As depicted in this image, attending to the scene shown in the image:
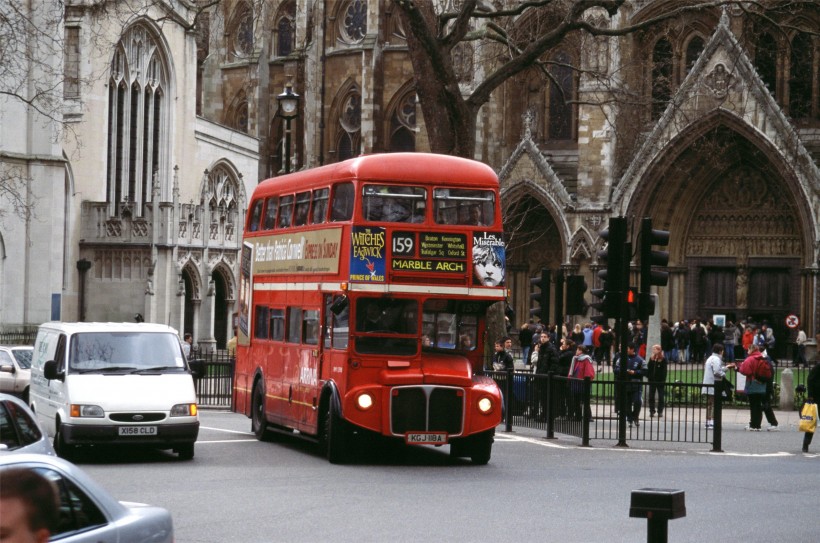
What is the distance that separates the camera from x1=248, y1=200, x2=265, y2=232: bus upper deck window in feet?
72.4

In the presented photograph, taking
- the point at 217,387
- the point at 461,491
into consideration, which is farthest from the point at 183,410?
the point at 217,387

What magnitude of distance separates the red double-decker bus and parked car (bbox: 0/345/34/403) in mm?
9896

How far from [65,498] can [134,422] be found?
1130 centimetres

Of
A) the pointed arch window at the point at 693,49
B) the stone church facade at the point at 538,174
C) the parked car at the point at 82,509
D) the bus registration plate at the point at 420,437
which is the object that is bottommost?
the bus registration plate at the point at 420,437

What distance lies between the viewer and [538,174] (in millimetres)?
49688

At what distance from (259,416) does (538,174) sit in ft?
96.1

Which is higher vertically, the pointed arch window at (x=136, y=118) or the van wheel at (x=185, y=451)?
the pointed arch window at (x=136, y=118)

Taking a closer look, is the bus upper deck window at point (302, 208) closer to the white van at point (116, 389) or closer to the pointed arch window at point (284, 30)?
the white van at point (116, 389)

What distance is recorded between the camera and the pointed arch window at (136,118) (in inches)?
1893

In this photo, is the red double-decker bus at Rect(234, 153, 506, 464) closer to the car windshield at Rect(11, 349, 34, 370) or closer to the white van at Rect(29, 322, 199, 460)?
the white van at Rect(29, 322, 199, 460)

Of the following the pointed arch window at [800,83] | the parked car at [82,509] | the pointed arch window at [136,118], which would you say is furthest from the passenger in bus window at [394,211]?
the pointed arch window at [800,83]

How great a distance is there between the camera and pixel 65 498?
6.05 meters

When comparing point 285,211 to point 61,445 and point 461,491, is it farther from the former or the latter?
point 461,491

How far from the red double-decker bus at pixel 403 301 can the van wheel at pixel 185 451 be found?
1.64 meters
